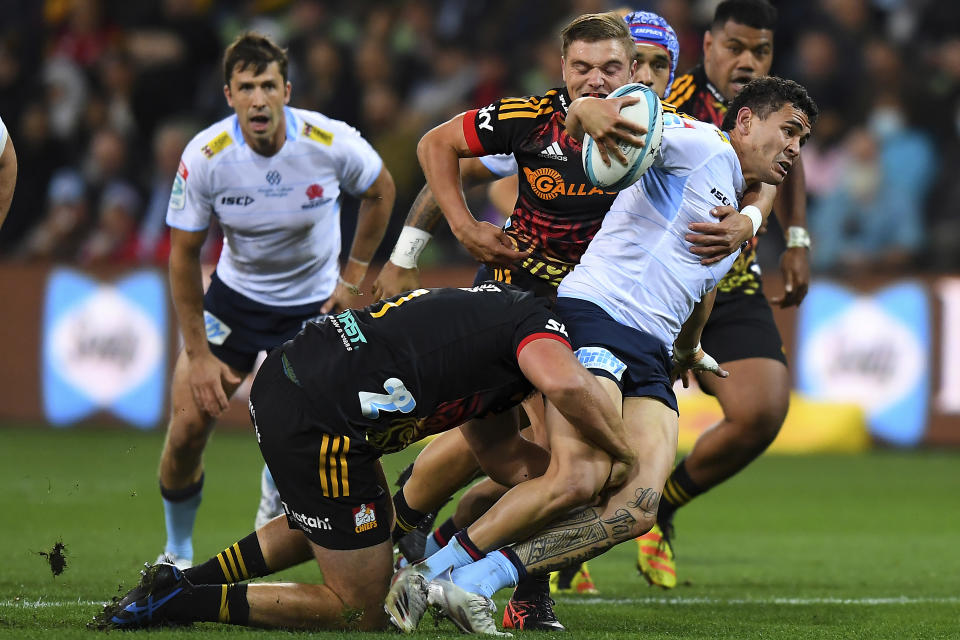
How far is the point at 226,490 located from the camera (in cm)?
1053

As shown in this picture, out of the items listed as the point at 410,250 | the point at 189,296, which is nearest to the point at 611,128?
the point at 410,250

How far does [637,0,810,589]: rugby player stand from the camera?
730cm

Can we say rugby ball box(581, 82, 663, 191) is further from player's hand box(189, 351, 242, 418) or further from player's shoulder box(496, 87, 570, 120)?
player's hand box(189, 351, 242, 418)

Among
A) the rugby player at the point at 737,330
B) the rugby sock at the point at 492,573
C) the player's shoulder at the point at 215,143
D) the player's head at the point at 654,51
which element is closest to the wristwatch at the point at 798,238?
the rugby player at the point at 737,330

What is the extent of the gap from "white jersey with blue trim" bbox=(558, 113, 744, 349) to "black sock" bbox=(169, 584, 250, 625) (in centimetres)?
171

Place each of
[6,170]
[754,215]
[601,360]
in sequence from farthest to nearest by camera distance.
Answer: [6,170] < [754,215] < [601,360]

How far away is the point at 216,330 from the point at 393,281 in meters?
1.64

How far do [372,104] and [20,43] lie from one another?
5.73 meters

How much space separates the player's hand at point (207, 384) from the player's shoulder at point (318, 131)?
1.30 m

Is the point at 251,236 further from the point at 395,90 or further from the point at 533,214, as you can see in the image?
the point at 395,90

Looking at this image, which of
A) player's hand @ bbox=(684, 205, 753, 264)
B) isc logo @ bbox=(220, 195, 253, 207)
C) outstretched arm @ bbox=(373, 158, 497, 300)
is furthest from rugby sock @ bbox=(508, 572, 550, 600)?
isc logo @ bbox=(220, 195, 253, 207)

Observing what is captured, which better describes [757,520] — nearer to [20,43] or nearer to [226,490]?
[226,490]

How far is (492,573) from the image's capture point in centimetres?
500

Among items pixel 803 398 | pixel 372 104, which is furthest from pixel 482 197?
pixel 803 398
